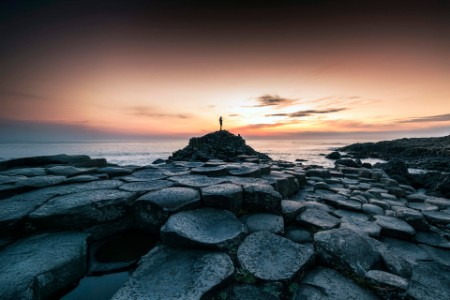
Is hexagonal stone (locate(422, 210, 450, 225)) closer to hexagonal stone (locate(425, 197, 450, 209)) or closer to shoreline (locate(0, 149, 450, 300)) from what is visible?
shoreline (locate(0, 149, 450, 300))

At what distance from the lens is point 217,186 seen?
3.46m

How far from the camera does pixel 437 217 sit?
3.64m

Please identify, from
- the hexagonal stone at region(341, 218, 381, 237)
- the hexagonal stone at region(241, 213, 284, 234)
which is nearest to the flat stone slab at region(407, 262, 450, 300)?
the hexagonal stone at region(341, 218, 381, 237)

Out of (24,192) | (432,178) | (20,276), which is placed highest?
(24,192)

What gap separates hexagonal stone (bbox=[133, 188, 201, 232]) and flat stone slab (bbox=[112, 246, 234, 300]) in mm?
504

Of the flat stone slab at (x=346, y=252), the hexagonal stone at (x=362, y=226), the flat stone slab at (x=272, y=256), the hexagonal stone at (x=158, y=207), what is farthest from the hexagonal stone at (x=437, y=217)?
the hexagonal stone at (x=158, y=207)

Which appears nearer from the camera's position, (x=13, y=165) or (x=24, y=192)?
(x=24, y=192)

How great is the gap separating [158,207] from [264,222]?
154cm

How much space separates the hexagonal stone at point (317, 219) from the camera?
2963 millimetres

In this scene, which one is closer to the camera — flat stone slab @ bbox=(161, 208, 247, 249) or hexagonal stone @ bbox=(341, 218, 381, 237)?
flat stone slab @ bbox=(161, 208, 247, 249)

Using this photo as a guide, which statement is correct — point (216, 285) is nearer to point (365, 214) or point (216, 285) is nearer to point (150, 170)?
point (365, 214)

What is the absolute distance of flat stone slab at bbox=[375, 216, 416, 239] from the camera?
300 cm

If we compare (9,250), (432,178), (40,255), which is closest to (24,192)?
(9,250)

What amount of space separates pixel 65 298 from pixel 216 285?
1522mm
